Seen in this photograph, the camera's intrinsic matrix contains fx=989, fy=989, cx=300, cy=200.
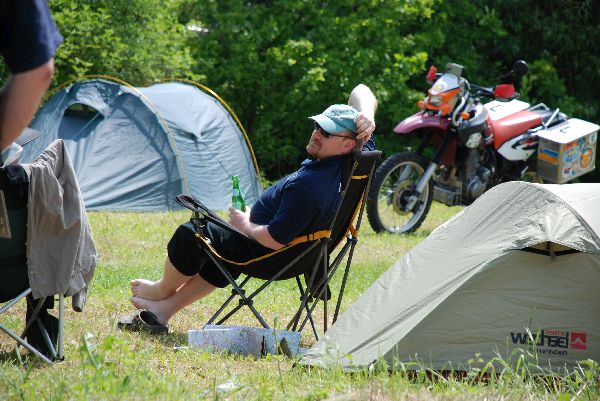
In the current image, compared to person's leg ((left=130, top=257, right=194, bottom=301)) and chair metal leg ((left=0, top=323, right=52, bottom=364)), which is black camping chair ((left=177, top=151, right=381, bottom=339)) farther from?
chair metal leg ((left=0, top=323, right=52, bottom=364))

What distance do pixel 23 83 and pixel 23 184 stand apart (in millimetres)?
1632

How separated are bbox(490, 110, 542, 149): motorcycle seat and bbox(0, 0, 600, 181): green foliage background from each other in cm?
404

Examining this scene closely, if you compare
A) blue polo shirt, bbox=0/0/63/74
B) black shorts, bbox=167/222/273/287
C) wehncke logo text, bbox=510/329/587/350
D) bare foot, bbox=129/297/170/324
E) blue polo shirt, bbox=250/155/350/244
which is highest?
blue polo shirt, bbox=0/0/63/74

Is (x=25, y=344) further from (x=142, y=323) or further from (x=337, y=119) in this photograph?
(x=337, y=119)

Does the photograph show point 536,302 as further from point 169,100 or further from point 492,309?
point 169,100

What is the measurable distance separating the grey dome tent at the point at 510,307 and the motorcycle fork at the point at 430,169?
4.38 m

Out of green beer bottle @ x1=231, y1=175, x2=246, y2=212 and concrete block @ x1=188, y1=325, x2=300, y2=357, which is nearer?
concrete block @ x1=188, y1=325, x2=300, y2=357

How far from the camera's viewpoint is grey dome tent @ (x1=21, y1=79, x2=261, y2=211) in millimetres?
9859

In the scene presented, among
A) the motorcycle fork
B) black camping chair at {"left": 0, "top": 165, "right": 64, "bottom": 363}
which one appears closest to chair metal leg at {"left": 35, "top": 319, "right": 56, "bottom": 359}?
black camping chair at {"left": 0, "top": 165, "right": 64, "bottom": 363}

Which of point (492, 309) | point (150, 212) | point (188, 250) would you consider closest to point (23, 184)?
point (188, 250)

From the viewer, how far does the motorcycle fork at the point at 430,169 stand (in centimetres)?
857

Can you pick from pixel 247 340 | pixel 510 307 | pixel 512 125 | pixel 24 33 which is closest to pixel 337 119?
pixel 247 340

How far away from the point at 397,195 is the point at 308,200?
13.7 feet

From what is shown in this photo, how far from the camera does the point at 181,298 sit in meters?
4.86
